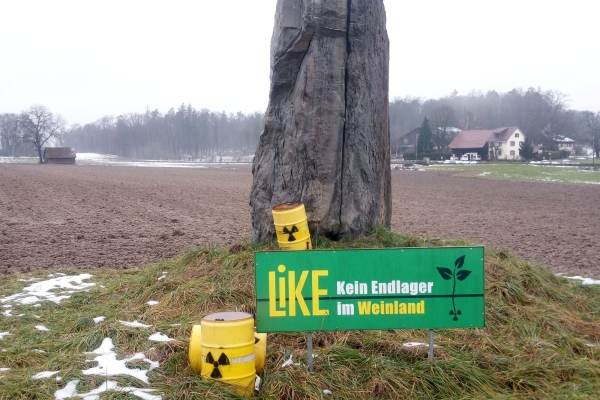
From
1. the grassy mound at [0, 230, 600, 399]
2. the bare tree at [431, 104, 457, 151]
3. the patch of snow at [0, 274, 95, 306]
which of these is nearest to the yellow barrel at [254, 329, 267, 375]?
the grassy mound at [0, 230, 600, 399]

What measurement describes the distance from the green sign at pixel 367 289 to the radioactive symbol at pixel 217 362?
528mm

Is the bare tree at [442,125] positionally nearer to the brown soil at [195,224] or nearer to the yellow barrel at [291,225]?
the brown soil at [195,224]

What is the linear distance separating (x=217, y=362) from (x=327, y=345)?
1.39 m

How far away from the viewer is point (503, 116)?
4793 inches

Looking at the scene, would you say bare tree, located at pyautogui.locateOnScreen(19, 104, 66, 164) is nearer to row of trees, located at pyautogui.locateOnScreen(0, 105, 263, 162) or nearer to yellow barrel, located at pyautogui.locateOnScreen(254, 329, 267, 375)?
row of trees, located at pyautogui.locateOnScreen(0, 105, 263, 162)

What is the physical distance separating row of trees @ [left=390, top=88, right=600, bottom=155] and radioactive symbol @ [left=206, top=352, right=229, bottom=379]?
81.6 meters

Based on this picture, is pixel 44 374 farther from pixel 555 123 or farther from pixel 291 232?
pixel 555 123

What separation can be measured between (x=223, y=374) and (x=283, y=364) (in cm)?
76

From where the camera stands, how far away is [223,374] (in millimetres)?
4887

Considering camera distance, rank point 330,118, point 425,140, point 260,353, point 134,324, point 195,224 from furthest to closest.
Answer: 1. point 425,140
2. point 195,224
3. point 330,118
4. point 134,324
5. point 260,353

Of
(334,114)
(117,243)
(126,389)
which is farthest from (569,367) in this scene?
(117,243)

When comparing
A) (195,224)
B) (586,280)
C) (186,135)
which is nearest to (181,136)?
Result: (186,135)

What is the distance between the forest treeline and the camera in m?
99.5

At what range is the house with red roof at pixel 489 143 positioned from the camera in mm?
84750
